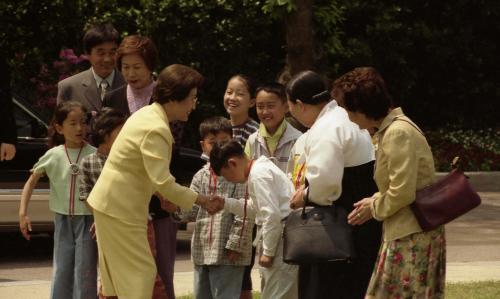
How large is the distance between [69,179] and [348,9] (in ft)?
46.6

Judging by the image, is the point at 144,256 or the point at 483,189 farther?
the point at 483,189

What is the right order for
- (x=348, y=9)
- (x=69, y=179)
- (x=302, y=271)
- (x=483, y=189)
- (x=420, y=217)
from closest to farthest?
(x=420, y=217)
(x=302, y=271)
(x=69, y=179)
(x=483, y=189)
(x=348, y=9)

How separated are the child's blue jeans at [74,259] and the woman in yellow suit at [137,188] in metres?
1.06

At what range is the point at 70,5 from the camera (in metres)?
21.0

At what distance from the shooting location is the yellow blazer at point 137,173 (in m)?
6.66

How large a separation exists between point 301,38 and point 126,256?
1182cm

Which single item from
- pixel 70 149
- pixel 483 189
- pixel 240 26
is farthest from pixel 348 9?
pixel 70 149

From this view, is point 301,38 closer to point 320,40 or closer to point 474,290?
point 320,40

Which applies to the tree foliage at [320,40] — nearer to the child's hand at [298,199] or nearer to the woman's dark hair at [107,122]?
the woman's dark hair at [107,122]

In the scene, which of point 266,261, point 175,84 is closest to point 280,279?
point 266,261

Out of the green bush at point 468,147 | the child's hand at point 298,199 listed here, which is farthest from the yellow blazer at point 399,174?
Result: the green bush at point 468,147

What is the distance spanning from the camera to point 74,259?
26.8 feet

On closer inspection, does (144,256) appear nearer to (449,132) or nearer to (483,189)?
(483,189)

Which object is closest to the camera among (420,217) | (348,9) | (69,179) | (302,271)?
(420,217)
